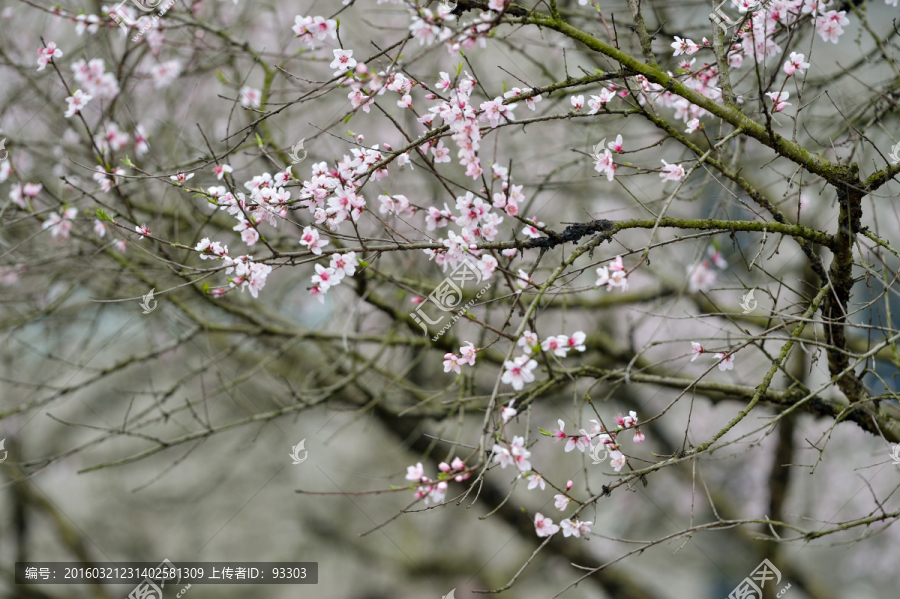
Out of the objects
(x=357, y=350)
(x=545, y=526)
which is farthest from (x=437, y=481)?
(x=357, y=350)

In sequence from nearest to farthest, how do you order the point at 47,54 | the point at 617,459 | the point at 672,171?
the point at 617,459
the point at 672,171
the point at 47,54

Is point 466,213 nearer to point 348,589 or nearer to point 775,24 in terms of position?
point 775,24

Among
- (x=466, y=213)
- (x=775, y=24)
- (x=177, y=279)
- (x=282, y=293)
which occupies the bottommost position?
(x=466, y=213)

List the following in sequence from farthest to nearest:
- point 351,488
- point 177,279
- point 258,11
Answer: point 351,488
point 258,11
point 177,279

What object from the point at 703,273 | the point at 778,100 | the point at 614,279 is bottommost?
the point at 614,279

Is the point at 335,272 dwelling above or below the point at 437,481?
above

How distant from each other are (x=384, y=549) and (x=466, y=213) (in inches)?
231

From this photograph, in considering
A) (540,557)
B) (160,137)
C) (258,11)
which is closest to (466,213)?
(160,137)

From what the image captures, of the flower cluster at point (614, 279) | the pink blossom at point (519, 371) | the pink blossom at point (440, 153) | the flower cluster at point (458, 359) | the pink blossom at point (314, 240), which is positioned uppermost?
the pink blossom at point (440, 153)

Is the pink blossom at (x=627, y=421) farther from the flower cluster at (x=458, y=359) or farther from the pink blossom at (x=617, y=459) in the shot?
the flower cluster at (x=458, y=359)

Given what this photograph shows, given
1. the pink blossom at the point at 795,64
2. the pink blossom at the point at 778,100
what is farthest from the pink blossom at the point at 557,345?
the pink blossom at the point at 795,64

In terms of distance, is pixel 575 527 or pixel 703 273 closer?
pixel 575 527

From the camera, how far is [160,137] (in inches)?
182

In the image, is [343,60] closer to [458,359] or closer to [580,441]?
[458,359]
